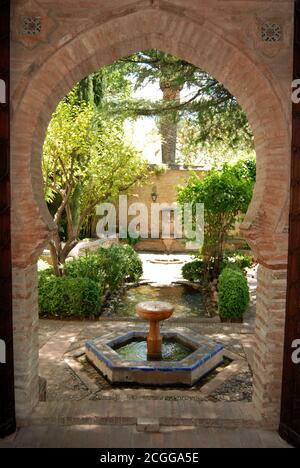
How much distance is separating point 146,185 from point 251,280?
831cm

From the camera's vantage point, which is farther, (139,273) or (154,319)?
(139,273)

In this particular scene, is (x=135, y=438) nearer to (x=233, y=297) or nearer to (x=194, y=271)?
(x=233, y=297)

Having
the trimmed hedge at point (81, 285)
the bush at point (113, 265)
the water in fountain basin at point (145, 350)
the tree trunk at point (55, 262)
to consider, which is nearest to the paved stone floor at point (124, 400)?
the trimmed hedge at point (81, 285)

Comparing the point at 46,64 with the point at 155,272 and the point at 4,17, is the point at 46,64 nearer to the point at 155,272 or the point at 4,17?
the point at 4,17

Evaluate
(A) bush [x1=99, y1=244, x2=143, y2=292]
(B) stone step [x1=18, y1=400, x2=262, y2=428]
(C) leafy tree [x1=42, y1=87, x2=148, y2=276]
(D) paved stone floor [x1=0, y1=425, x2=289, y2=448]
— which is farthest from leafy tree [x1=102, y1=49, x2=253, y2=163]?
(D) paved stone floor [x1=0, y1=425, x2=289, y2=448]

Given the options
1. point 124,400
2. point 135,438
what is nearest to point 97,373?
point 124,400

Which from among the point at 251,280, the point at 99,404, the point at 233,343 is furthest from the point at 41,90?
the point at 251,280

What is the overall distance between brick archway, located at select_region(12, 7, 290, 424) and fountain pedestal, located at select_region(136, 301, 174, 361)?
2.39 meters

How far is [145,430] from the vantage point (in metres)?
4.11

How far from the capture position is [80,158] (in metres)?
10.9

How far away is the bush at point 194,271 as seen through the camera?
12.1 meters

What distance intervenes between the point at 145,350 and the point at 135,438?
2.88 meters

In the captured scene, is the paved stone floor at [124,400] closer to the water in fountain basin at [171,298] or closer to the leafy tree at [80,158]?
the water in fountain basin at [171,298]

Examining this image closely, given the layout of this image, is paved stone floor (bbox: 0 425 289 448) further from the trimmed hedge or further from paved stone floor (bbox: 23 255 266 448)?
the trimmed hedge
